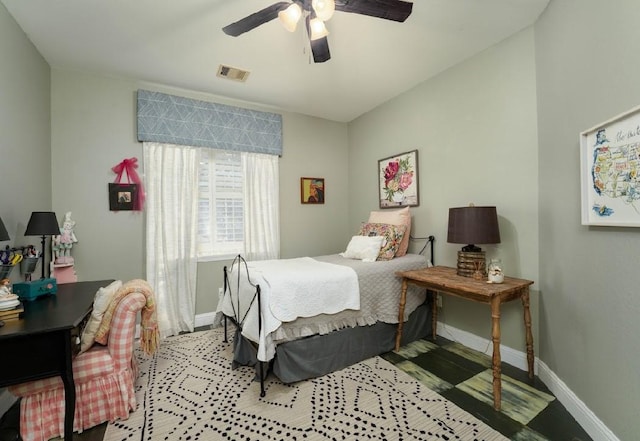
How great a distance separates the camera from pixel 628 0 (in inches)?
51.9

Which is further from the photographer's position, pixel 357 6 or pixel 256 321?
pixel 256 321

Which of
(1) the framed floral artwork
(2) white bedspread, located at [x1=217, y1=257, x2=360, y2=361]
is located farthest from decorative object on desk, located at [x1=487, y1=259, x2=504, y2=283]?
(1) the framed floral artwork

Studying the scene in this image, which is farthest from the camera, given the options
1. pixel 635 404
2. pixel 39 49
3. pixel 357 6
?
pixel 39 49

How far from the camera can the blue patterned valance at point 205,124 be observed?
2963 mm

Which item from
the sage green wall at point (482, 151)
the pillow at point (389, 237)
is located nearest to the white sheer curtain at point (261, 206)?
the pillow at point (389, 237)

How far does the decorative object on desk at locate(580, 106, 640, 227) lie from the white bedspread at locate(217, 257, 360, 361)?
1.56m

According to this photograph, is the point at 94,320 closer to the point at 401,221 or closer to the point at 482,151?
the point at 401,221

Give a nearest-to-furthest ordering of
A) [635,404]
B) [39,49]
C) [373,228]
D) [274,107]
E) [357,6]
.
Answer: [635,404] → [357,6] → [39,49] → [373,228] → [274,107]

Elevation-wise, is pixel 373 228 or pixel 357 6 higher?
pixel 357 6

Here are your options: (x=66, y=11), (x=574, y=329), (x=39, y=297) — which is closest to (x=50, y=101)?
(x=66, y=11)

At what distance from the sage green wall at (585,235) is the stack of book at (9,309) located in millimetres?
3040

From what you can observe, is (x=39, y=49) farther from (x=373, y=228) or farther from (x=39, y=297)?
(x=373, y=228)

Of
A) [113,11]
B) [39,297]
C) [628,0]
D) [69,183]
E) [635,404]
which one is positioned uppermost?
[113,11]

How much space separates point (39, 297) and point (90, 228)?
1.16 m
